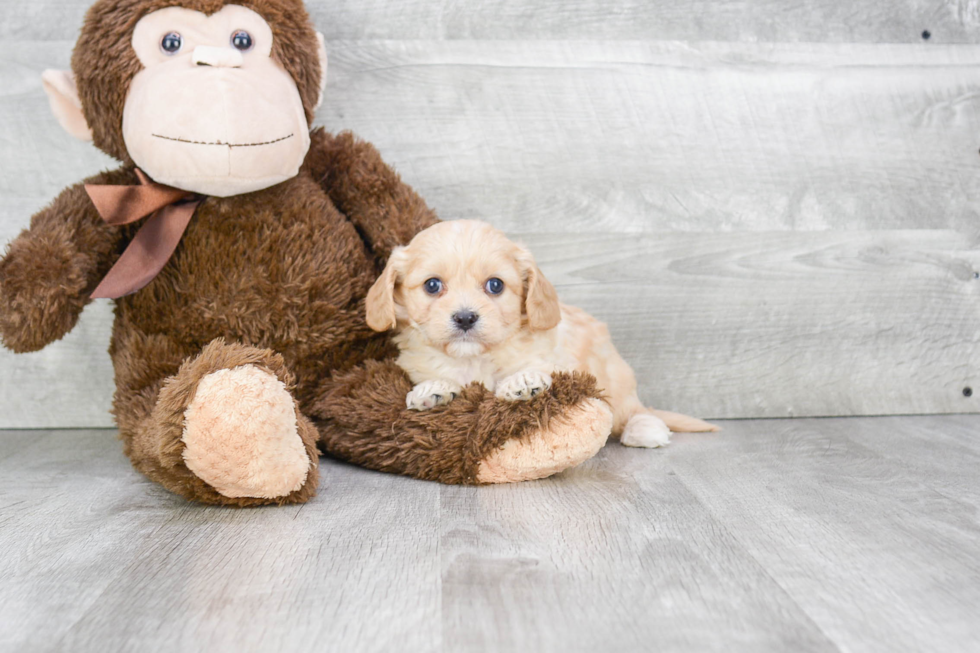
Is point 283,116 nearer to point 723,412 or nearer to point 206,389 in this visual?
point 206,389

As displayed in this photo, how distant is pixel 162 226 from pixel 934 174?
1.77 metres

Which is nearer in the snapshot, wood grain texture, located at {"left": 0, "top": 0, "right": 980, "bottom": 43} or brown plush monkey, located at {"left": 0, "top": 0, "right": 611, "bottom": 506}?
brown plush monkey, located at {"left": 0, "top": 0, "right": 611, "bottom": 506}

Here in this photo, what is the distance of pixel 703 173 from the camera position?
2.03 metres

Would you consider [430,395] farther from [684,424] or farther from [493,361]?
[684,424]

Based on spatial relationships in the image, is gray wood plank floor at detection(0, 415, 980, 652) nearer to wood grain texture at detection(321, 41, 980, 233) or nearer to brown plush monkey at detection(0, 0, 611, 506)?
brown plush monkey at detection(0, 0, 611, 506)

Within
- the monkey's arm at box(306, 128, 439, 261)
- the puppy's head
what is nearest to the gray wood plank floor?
the puppy's head

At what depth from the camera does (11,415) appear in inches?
78.4

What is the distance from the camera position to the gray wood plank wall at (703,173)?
1976mm

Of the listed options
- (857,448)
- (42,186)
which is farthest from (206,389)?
(857,448)

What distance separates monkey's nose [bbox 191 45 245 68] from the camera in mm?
1456

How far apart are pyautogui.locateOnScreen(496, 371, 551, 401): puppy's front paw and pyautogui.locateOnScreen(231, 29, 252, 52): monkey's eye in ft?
2.54

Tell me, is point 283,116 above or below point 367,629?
above

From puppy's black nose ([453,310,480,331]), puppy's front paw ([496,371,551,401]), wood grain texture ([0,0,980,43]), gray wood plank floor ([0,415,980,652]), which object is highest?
wood grain texture ([0,0,980,43])

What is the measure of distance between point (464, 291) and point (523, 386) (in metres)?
0.20
